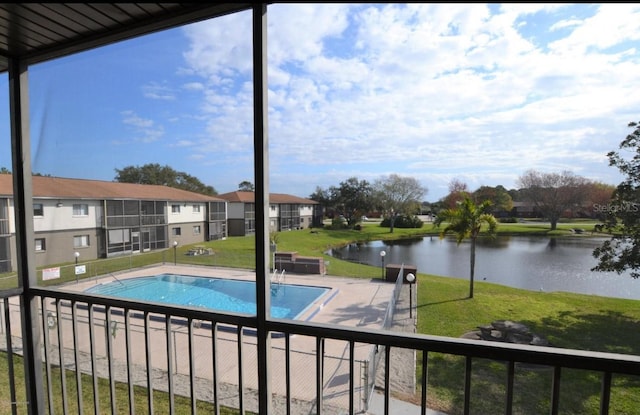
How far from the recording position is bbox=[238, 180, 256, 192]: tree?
1281 millimetres

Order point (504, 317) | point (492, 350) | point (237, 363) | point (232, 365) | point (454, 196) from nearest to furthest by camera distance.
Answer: point (492, 350), point (237, 363), point (232, 365), point (504, 317), point (454, 196)

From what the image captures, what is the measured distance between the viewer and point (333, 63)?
10.1ft

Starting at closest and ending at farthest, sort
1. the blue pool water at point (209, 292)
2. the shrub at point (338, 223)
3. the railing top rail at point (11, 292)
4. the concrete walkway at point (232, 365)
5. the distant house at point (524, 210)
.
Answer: the railing top rail at point (11, 292) → the blue pool water at point (209, 292) → the concrete walkway at point (232, 365) → the distant house at point (524, 210) → the shrub at point (338, 223)

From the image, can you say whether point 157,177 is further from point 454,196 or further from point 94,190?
point 454,196

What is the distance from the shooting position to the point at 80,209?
7.70ft

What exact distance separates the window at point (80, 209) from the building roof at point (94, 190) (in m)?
0.09

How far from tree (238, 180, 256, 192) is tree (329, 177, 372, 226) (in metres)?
8.78

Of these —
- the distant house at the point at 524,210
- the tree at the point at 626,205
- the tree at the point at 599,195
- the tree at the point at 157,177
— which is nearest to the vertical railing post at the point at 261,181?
the tree at the point at 157,177

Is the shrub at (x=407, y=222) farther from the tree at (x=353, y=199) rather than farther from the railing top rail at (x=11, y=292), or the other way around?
the railing top rail at (x=11, y=292)

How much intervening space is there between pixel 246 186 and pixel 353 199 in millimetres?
12943

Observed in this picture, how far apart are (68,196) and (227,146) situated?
1.39 meters

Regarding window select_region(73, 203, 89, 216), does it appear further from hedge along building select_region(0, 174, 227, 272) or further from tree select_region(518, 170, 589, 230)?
tree select_region(518, 170, 589, 230)

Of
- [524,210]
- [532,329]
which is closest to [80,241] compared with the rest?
[524,210]

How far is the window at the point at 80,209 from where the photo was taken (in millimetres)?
2302
